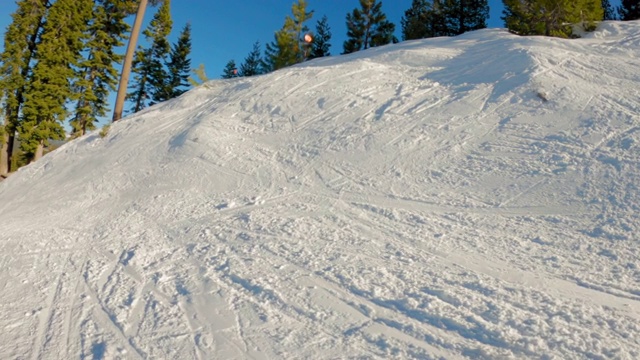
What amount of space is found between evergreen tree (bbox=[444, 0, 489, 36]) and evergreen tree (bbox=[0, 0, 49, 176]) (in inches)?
989

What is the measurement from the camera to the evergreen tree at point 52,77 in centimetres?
1800

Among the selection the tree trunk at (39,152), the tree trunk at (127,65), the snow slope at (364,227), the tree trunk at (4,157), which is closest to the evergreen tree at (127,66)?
the tree trunk at (127,65)

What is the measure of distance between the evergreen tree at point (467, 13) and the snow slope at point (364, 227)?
Result: 14879mm

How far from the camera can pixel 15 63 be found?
59.0 feet

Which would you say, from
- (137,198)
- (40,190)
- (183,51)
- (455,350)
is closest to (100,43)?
(183,51)

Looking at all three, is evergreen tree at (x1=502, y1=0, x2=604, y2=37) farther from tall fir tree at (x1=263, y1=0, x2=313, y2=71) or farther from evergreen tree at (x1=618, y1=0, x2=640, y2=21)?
tall fir tree at (x1=263, y1=0, x2=313, y2=71)

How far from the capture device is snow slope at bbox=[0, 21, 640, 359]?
369 cm

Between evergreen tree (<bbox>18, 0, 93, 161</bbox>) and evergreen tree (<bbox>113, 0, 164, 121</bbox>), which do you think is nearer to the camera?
evergreen tree (<bbox>113, 0, 164, 121</bbox>)

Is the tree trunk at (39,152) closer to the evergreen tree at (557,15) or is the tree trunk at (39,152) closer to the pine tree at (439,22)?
the evergreen tree at (557,15)

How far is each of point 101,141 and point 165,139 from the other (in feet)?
12.4

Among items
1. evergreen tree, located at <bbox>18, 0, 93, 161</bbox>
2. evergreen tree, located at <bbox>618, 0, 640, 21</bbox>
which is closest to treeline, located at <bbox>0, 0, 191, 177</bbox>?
evergreen tree, located at <bbox>18, 0, 93, 161</bbox>

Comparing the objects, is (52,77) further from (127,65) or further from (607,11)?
(607,11)

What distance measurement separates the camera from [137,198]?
28.0ft

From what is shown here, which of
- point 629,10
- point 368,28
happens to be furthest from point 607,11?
point 368,28
